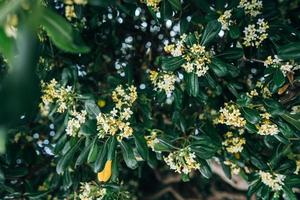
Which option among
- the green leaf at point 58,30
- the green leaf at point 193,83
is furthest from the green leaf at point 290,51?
the green leaf at point 58,30

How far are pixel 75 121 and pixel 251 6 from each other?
2.88 ft

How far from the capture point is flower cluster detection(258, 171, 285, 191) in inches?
69.0

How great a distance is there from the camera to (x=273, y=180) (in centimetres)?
177

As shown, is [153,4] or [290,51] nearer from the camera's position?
[290,51]

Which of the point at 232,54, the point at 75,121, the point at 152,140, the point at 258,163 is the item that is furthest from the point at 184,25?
the point at 258,163

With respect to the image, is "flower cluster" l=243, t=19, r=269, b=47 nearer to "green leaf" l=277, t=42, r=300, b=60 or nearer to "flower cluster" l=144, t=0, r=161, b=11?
"green leaf" l=277, t=42, r=300, b=60

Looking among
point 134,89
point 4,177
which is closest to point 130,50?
point 134,89

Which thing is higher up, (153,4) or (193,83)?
(153,4)

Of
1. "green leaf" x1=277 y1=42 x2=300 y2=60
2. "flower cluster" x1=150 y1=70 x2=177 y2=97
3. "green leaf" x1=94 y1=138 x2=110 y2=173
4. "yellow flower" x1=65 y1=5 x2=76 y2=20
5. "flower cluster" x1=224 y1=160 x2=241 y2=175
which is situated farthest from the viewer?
"flower cluster" x1=224 y1=160 x2=241 y2=175

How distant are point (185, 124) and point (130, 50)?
72 centimetres

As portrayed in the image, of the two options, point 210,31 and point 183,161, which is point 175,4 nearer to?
point 210,31

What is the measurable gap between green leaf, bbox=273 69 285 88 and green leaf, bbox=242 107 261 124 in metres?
0.14

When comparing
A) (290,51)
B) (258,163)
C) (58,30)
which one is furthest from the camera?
(258,163)

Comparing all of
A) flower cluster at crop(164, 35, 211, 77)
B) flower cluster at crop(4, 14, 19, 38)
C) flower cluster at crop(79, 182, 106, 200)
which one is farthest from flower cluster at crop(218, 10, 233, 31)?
flower cluster at crop(4, 14, 19, 38)
